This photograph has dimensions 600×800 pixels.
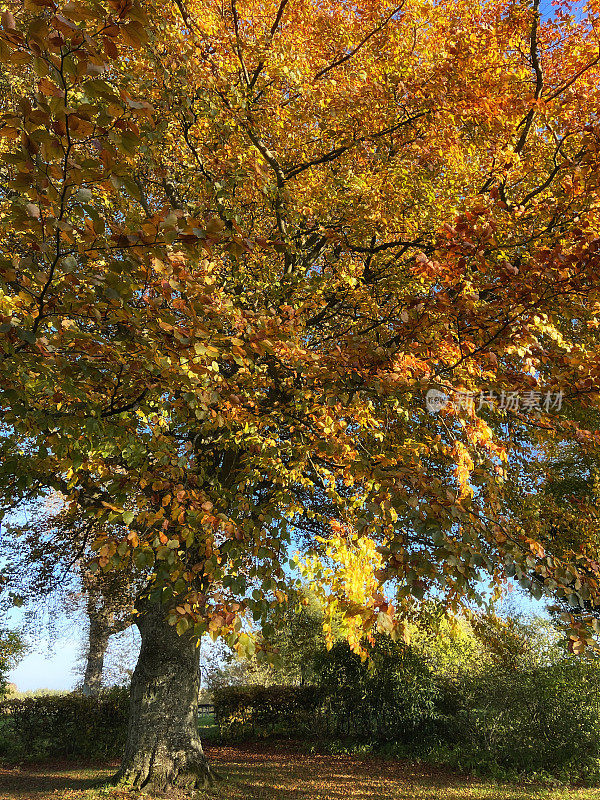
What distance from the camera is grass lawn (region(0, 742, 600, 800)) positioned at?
377 inches

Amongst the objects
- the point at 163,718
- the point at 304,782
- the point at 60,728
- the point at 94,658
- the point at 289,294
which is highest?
the point at 289,294

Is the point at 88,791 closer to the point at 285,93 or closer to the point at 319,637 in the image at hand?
the point at 319,637

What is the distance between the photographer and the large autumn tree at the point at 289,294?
3.69 meters

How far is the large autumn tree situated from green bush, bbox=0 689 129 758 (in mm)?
8145

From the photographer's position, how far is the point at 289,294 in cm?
769

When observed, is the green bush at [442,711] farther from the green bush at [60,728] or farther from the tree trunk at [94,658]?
the tree trunk at [94,658]

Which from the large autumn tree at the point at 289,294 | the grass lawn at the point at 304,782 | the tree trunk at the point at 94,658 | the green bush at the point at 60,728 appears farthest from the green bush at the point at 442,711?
the tree trunk at the point at 94,658

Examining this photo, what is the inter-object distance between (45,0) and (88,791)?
11337 millimetres

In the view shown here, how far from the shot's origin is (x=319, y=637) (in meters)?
16.2

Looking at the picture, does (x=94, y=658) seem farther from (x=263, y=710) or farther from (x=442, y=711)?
(x=442, y=711)

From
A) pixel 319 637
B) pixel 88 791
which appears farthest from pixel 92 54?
pixel 319 637

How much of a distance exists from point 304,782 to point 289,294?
10.1 meters

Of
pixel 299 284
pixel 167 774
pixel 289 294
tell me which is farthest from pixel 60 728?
pixel 299 284

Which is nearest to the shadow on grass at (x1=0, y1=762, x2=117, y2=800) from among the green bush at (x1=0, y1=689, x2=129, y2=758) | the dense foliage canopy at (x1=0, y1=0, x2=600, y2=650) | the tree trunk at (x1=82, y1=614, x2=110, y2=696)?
the green bush at (x1=0, y1=689, x2=129, y2=758)
